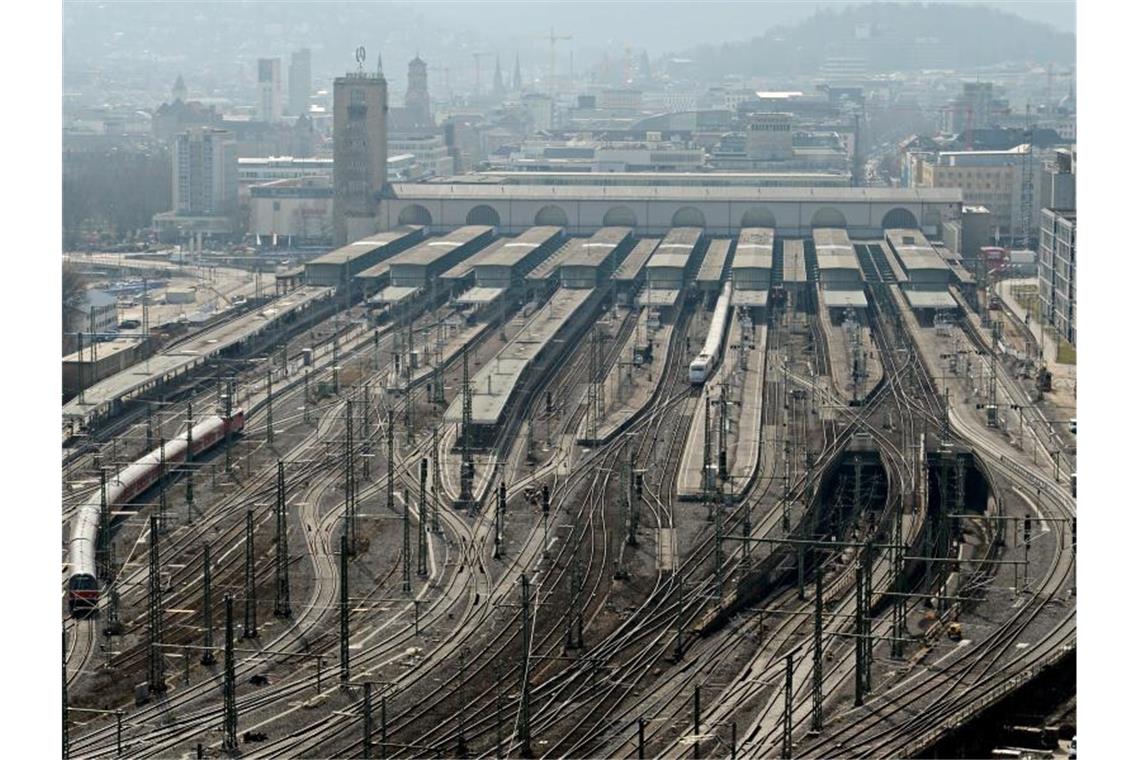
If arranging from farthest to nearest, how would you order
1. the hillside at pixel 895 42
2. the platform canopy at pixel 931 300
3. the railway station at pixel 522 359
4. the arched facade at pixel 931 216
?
the hillside at pixel 895 42
the arched facade at pixel 931 216
the platform canopy at pixel 931 300
the railway station at pixel 522 359

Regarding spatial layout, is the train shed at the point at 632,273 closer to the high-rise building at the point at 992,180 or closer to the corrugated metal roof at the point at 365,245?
the corrugated metal roof at the point at 365,245

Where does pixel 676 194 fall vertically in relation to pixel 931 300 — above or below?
above

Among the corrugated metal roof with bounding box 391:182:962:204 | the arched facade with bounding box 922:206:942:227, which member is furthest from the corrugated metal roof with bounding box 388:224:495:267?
the arched facade with bounding box 922:206:942:227

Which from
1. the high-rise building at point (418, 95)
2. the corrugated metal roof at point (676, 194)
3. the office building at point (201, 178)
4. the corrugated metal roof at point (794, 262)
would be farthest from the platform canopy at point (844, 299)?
the high-rise building at point (418, 95)

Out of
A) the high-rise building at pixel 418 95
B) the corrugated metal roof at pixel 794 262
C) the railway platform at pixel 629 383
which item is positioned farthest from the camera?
the high-rise building at pixel 418 95

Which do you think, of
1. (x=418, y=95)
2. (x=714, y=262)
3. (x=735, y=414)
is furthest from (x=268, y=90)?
(x=735, y=414)

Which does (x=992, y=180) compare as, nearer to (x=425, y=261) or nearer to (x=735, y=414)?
(x=425, y=261)
